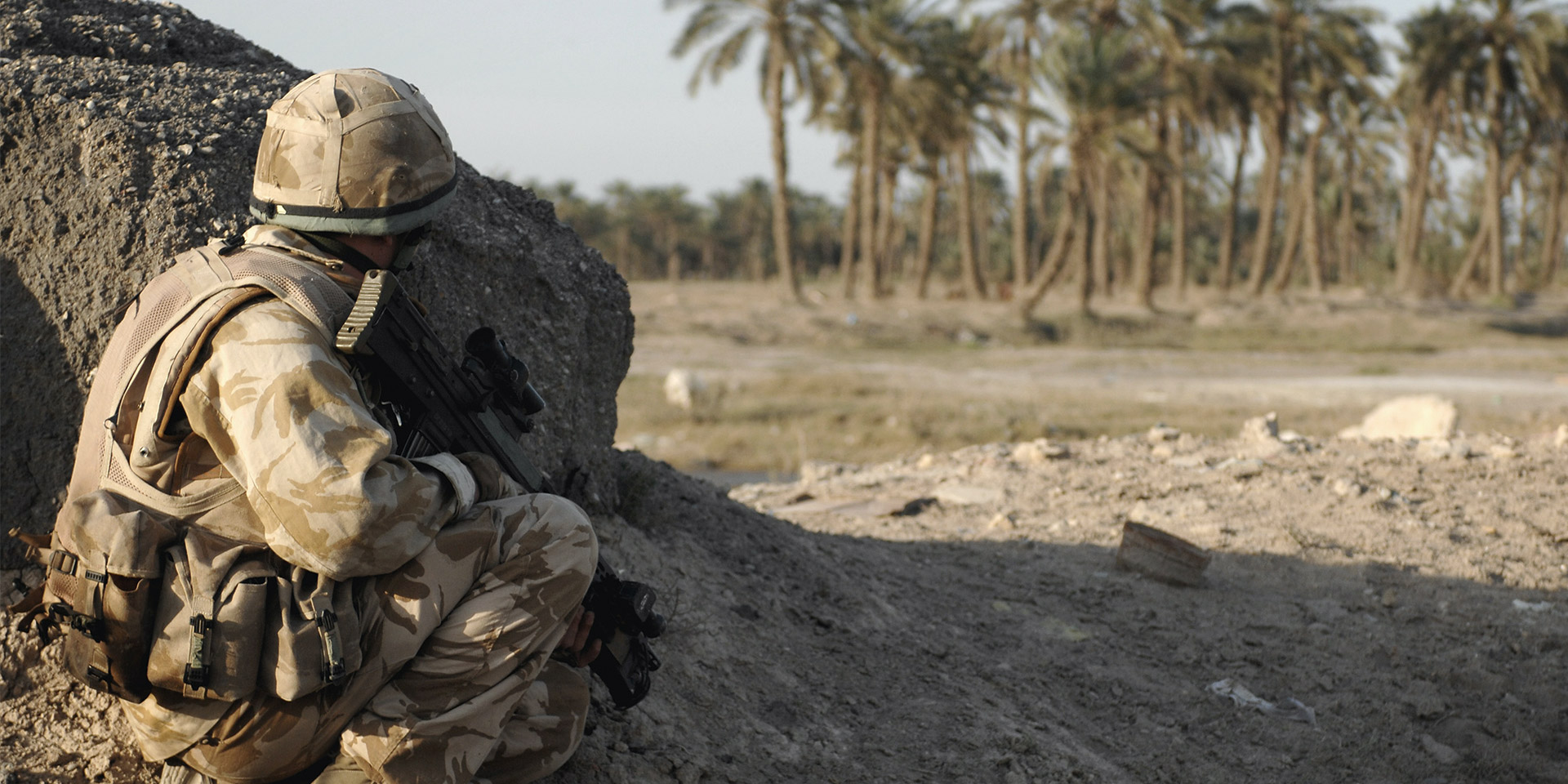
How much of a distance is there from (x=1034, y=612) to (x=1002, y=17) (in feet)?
82.5

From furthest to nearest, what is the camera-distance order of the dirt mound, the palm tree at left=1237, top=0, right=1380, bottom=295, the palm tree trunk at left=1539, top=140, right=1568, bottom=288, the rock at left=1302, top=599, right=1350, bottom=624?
1. the palm tree trunk at left=1539, top=140, right=1568, bottom=288
2. the palm tree at left=1237, top=0, right=1380, bottom=295
3. the rock at left=1302, top=599, right=1350, bottom=624
4. the dirt mound

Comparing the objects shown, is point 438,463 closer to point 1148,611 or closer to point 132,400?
point 132,400

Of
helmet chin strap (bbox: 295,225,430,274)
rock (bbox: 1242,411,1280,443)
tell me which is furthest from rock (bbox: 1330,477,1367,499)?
helmet chin strap (bbox: 295,225,430,274)

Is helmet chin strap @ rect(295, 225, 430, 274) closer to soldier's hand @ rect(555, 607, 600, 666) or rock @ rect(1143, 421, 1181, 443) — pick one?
soldier's hand @ rect(555, 607, 600, 666)

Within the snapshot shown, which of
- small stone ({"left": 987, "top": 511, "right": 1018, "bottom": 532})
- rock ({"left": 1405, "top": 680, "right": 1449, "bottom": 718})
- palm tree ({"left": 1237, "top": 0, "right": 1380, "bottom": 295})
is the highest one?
palm tree ({"left": 1237, "top": 0, "right": 1380, "bottom": 295})

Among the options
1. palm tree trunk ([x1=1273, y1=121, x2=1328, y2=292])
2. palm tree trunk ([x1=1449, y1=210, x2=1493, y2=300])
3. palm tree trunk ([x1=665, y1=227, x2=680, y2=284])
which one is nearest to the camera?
palm tree trunk ([x1=1273, y1=121, x2=1328, y2=292])

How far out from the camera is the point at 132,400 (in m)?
1.79

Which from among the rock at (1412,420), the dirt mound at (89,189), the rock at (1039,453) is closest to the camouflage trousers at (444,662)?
the dirt mound at (89,189)

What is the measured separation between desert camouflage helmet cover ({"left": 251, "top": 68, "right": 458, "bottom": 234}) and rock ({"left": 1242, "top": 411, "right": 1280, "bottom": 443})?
603cm

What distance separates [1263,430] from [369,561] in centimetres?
633

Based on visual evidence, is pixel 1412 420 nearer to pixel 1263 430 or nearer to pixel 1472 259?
pixel 1263 430

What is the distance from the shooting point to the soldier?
1.69 m

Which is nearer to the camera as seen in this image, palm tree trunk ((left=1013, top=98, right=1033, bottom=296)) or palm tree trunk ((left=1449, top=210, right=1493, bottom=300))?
palm tree trunk ((left=1013, top=98, right=1033, bottom=296))

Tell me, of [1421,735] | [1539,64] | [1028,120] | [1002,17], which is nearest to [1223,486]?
[1421,735]
